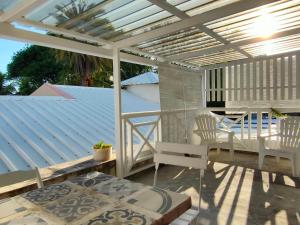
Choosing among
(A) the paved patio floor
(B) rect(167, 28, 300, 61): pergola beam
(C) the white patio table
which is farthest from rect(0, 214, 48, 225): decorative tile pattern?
(B) rect(167, 28, 300, 61): pergola beam

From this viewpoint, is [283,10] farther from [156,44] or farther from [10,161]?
[10,161]

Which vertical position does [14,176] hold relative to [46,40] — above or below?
below

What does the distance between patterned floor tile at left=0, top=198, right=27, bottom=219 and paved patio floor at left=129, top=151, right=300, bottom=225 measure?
6.40 ft

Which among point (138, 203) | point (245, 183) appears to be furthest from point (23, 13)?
point (245, 183)

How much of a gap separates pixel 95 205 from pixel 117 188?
0.91ft

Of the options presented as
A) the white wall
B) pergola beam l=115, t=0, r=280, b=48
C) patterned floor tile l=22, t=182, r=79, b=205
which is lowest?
patterned floor tile l=22, t=182, r=79, b=205

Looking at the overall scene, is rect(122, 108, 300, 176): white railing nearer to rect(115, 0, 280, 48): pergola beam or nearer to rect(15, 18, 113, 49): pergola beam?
rect(15, 18, 113, 49): pergola beam

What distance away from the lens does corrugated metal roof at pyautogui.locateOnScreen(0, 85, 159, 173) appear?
334 cm

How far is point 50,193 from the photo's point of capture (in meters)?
1.59

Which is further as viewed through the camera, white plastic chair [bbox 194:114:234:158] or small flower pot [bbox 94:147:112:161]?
white plastic chair [bbox 194:114:234:158]

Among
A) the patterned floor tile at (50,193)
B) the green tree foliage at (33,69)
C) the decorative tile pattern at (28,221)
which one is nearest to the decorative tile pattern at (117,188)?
the patterned floor tile at (50,193)

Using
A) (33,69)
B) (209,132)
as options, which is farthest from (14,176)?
(33,69)

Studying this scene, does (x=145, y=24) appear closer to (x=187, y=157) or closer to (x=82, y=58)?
(x=187, y=157)

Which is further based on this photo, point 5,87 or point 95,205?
point 5,87
